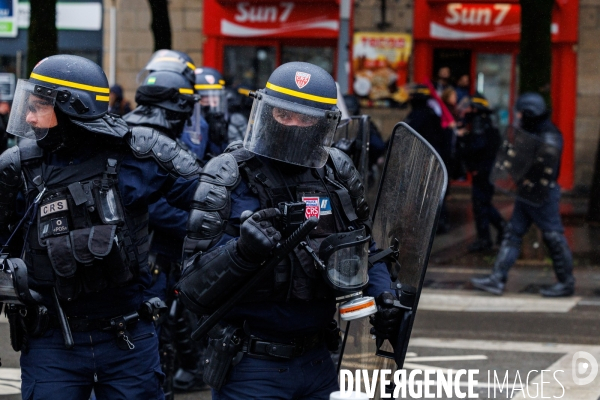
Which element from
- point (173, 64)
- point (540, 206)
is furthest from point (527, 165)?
point (173, 64)

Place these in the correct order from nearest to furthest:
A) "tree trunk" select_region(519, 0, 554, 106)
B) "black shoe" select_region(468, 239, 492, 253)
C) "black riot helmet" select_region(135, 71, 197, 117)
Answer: "black riot helmet" select_region(135, 71, 197, 117), "tree trunk" select_region(519, 0, 554, 106), "black shoe" select_region(468, 239, 492, 253)

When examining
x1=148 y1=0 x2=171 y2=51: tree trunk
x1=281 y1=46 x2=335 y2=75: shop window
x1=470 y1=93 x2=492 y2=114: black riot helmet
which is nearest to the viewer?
x1=470 y1=93 x2=492 y2=114: black riot helmet

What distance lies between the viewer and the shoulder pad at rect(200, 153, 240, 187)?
10.7 ft

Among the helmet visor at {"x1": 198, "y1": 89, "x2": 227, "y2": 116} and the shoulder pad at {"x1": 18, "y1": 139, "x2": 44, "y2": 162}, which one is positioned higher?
Answer: the helmet visor at {"x1": 198, "y1": 89, "x2": 227, "y2": 116}

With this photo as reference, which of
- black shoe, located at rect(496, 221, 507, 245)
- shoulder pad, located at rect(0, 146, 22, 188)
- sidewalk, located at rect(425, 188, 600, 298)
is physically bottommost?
sidewalk, located at rect(425, 188, 600, 298)

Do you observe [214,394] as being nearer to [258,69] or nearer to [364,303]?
[364,303]

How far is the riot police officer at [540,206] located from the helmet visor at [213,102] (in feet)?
9.94

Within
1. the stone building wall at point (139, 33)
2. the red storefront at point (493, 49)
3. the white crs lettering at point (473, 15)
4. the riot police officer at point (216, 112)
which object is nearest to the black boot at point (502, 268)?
the riot police officer at point (216, 112)

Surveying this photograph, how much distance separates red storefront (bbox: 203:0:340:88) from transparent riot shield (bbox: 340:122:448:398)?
502 inches

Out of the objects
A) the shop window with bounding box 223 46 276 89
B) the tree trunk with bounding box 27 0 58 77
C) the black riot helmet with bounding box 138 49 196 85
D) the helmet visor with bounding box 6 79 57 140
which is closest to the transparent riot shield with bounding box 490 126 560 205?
the black riot helmet with bounding box 138 49 196 85

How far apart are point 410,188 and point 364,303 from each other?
49 cm

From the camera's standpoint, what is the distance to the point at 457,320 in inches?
313

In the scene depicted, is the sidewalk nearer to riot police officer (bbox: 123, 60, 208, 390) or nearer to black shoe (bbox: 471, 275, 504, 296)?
black shoe (bbox: 471, 275, 504, 296)

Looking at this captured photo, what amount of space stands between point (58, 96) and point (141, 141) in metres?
0.36
